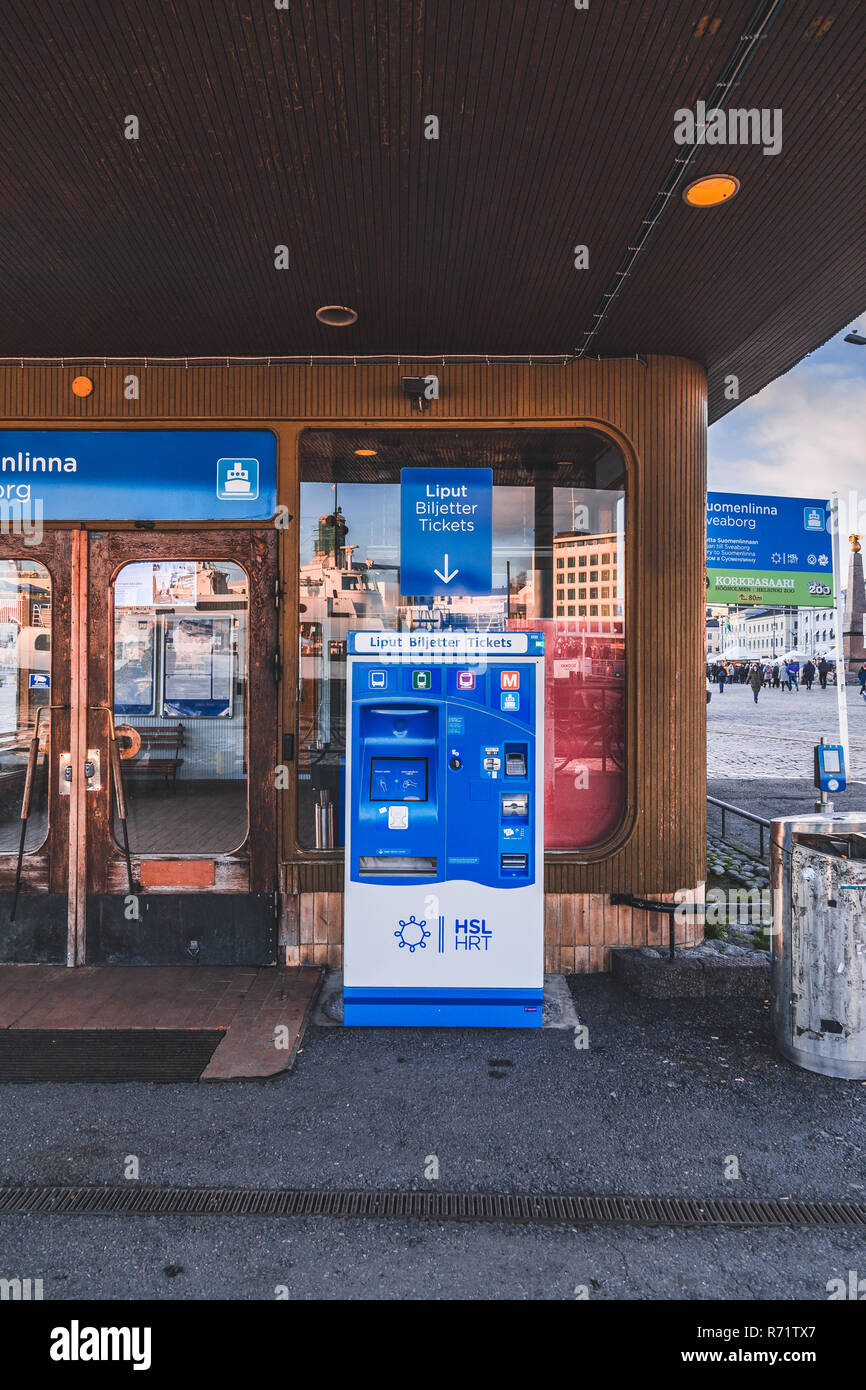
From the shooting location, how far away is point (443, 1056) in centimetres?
348

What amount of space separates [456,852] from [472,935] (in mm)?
427

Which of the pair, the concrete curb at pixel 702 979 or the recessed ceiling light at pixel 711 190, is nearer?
the recessed ceiling light at pixel 711 190

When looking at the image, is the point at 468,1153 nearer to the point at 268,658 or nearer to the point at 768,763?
the point at 268,658

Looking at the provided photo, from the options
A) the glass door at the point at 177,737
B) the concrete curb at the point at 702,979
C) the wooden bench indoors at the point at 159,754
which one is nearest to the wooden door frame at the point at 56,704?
the glass door at the point at 177,737

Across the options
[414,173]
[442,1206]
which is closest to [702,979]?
[442,1206]

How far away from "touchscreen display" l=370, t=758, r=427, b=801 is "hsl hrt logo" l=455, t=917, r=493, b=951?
2.19ft

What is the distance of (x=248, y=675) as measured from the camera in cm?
452

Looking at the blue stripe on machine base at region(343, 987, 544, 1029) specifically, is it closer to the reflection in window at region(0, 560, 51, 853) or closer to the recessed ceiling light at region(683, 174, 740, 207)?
the reflection in window at region(0, 560, 51, 853)

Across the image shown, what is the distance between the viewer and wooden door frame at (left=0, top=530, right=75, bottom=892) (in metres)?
4.55

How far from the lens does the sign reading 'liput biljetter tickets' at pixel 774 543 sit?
5.72 m

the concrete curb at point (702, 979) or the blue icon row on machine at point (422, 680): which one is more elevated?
the blue icon row on machine at point (422, 680)

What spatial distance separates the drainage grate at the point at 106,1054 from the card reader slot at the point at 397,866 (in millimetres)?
1095

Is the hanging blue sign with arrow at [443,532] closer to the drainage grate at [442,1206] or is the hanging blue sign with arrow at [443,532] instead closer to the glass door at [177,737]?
the glass door at [177,737]

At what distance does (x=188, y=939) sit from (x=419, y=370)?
12.3ft
